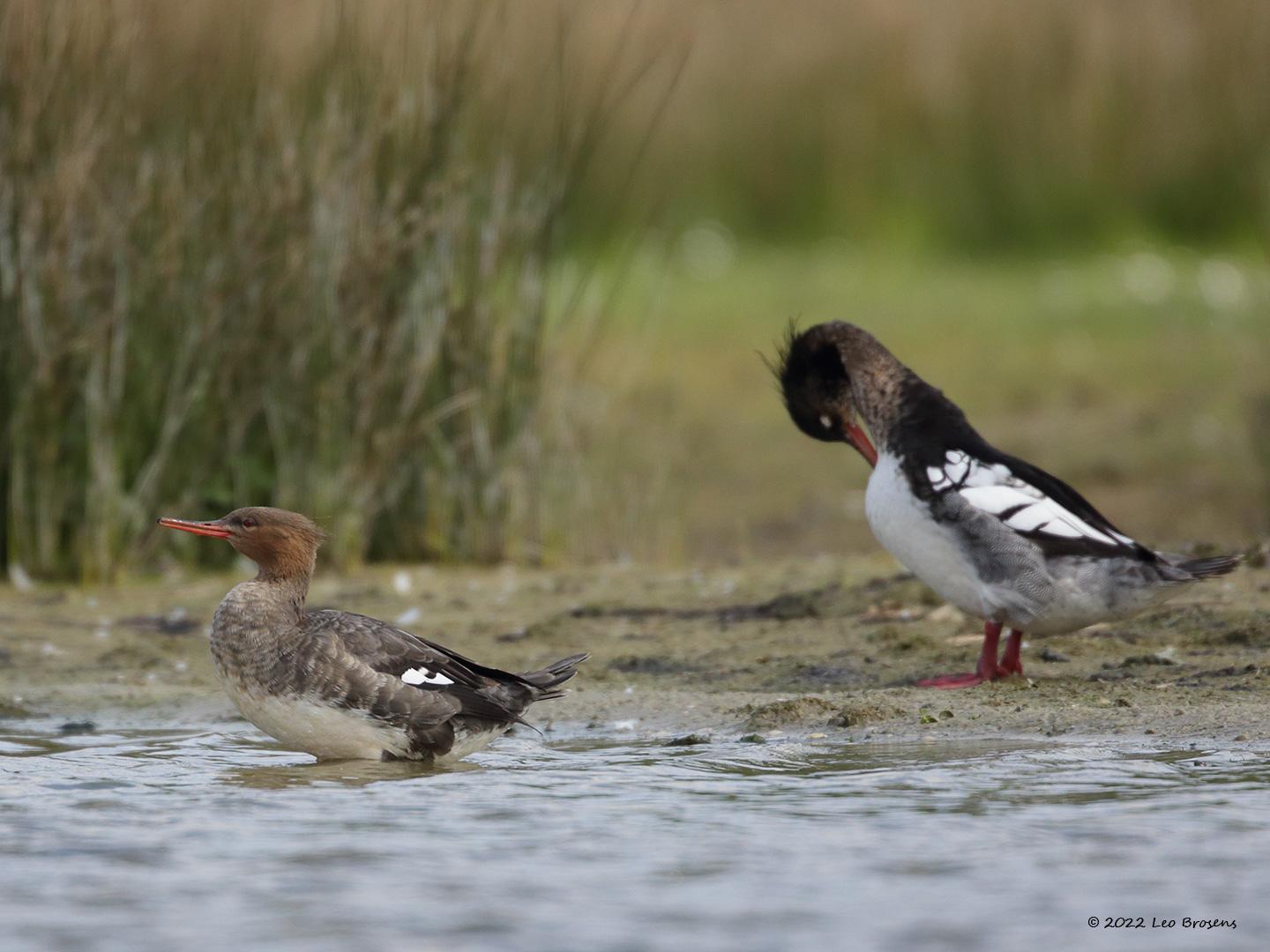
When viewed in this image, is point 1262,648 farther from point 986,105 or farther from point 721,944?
point 986,105

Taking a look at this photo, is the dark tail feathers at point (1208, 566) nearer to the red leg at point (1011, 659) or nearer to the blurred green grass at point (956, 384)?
the red leg at point (1011, 659)

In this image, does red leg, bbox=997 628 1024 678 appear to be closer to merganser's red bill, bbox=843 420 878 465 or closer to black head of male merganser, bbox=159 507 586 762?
merganser's red bill, bbox=843 420 878 465

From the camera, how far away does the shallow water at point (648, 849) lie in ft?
13.8

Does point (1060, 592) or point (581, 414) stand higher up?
point (581, 414)

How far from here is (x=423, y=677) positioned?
6051 mm

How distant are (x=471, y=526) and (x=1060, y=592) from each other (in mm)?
3857

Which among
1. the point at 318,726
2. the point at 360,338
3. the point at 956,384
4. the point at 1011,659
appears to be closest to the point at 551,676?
the point at 318,726

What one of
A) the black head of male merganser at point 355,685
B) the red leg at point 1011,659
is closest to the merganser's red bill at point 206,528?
the black head of male merganser at point 355,685

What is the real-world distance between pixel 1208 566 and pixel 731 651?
79.8 inches

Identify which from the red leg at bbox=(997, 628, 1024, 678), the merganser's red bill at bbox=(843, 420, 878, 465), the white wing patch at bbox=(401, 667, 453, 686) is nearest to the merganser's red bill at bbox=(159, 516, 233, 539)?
the white wing patch at bbox=(401, 667, 453, 686)

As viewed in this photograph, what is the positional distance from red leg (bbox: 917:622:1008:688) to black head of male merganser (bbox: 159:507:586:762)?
1287 mm

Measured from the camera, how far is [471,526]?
30.8 feet

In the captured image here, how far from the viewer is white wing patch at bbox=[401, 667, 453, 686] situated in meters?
6.04

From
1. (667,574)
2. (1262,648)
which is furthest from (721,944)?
(667,574)
